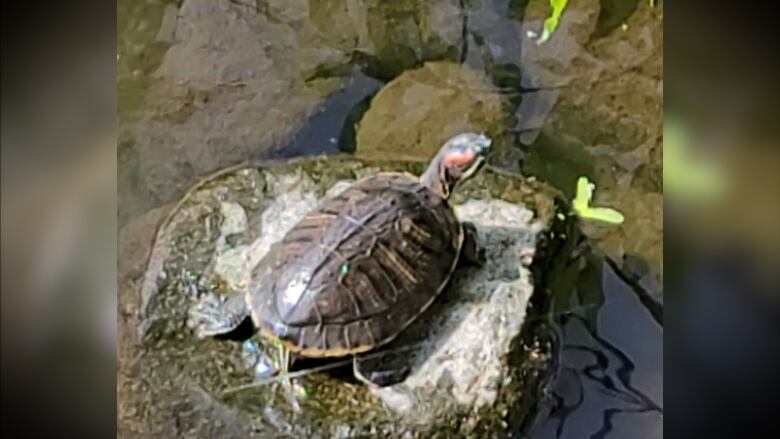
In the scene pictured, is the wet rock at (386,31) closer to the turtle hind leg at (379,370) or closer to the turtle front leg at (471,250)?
the turtle front leg at (471,250)

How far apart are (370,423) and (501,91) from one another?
42 centimetres

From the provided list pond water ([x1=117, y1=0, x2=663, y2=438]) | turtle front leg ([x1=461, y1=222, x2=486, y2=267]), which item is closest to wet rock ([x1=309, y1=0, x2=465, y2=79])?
pond water ([x1=117, y1=0, x2=663, y2=438])

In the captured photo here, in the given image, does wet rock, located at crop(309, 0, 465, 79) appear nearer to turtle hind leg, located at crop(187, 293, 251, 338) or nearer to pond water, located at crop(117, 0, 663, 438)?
pond water, located at crop(117, 0, 663, 438)

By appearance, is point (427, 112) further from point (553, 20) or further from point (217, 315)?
point (217, 315)

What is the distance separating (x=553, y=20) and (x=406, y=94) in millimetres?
199

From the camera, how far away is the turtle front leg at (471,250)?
1.00 metres

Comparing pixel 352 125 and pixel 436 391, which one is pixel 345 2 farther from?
pixel 436 391

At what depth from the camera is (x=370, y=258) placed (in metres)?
0.95

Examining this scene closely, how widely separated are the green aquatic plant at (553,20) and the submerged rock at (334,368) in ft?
0.59

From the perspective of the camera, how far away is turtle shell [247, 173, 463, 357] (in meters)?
0.92

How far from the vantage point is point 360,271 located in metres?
0.94

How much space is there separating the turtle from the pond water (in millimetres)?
82
